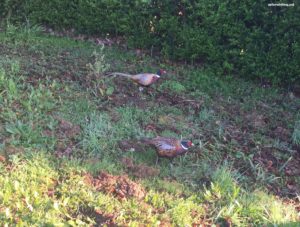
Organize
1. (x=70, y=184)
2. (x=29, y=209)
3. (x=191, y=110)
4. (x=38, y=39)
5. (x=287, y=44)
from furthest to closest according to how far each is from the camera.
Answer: (x=38, y=39) → (x=287, y=44) → (x=191, y=110) → (x=70, y=184) → (x=29, y=209)

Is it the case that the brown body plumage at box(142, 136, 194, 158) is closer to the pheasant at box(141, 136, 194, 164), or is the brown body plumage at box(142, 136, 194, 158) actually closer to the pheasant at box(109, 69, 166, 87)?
the pheasant at box(141, 136, 194, 164)

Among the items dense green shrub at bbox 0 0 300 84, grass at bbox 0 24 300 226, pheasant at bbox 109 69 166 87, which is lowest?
grass at bbox 0 24 300 226

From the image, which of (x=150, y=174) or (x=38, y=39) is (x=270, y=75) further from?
(x=38, y=39)

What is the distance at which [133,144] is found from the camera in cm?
528

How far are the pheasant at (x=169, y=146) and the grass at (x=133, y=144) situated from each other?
0.57ft

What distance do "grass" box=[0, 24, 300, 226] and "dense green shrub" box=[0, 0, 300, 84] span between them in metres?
0.31

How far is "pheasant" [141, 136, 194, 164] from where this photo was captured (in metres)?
4.88

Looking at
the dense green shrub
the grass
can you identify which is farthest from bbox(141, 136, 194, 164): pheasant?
the dense green shrub

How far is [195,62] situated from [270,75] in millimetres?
1304

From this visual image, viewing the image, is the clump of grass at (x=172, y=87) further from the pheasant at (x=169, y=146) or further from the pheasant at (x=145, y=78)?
the pheasant at (x=169, y=146)

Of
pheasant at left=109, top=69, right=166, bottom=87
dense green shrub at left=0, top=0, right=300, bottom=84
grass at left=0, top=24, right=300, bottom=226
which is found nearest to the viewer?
grass at left=0, top=24, right=300, bottom=226

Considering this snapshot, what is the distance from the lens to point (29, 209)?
3926 mm

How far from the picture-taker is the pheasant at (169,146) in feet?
16.0

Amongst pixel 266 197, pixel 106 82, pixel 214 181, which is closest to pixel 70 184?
pixel 214 181
